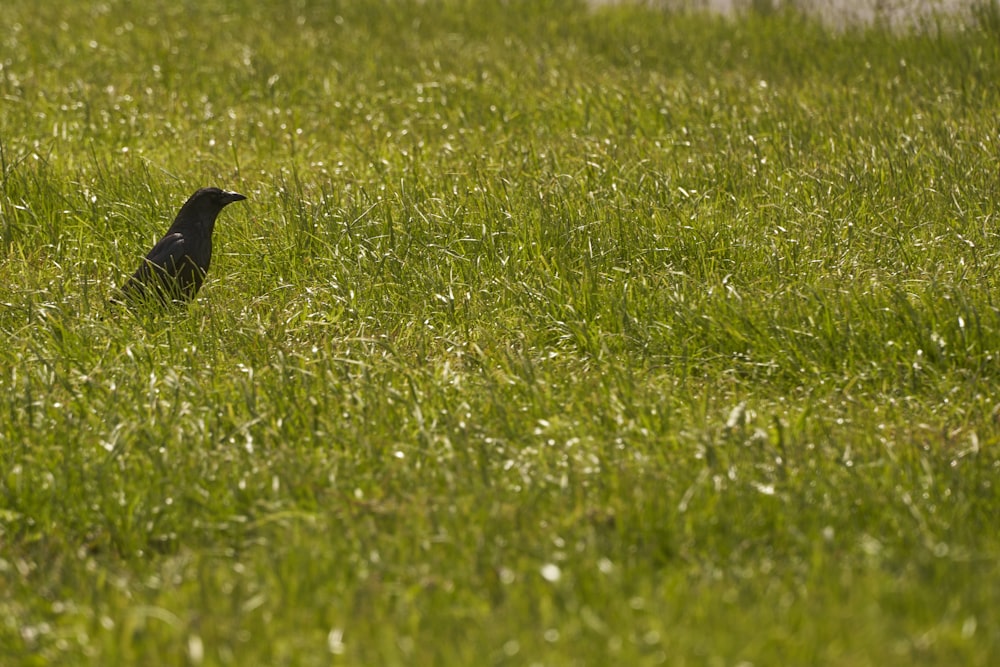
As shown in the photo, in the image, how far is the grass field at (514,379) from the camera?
3.00 meters

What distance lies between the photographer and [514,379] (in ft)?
13.9

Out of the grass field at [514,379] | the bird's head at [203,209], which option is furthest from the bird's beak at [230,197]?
the grass field at [514,379]

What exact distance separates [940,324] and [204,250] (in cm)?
302

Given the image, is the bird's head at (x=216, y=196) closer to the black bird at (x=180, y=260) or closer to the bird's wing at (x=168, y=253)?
the black bird at (x=180, y=260)

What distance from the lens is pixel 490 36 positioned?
10.1 meters

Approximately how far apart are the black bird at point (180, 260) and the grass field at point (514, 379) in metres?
0.17

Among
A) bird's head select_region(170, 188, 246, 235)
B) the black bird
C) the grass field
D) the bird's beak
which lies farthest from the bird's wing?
the bird's beak

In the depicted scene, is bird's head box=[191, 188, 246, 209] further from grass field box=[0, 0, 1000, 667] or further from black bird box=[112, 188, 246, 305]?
grass field box=[0, 0, 1000, 667]

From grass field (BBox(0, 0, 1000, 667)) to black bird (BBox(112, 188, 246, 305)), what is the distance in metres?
0.17

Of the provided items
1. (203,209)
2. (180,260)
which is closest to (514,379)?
(180,260)

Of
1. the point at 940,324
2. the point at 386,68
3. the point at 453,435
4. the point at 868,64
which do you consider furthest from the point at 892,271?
the point at 386,68

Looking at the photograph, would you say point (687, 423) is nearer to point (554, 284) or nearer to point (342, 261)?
point (554, 284)

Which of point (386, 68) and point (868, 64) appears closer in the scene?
point (868, 64)

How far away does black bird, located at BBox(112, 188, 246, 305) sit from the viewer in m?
5.17
